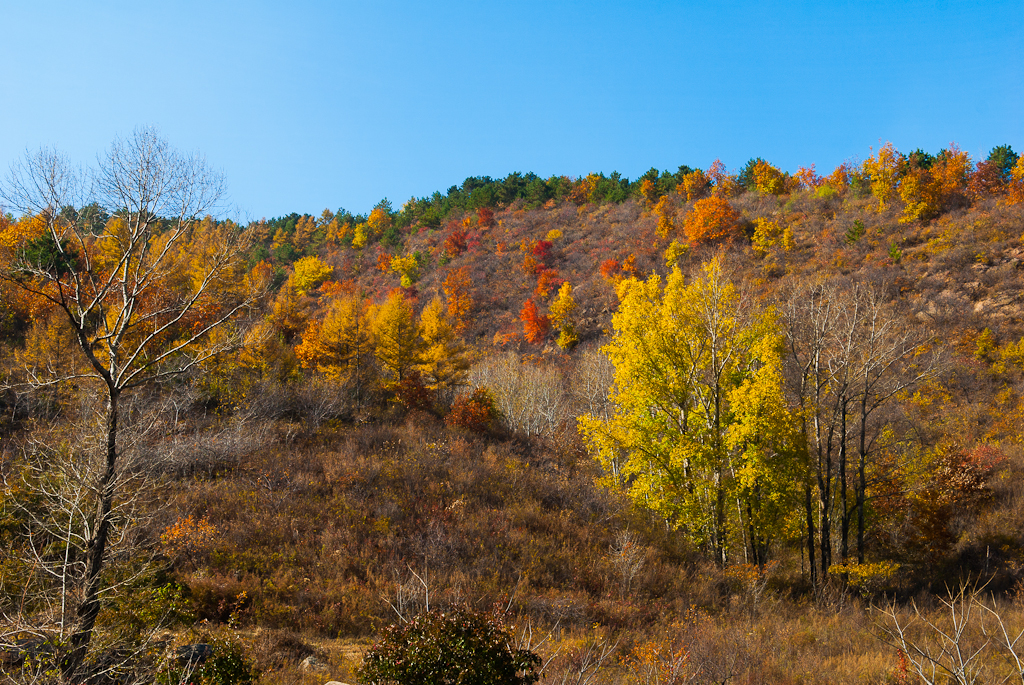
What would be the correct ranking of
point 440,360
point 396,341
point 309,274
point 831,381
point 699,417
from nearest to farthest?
→ point 699,417
point 831,381
point 396,341
point 440,360
point 309,274

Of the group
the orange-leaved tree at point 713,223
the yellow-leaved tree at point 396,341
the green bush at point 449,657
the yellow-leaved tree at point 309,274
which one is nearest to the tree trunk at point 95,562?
the green bush at point 449,657

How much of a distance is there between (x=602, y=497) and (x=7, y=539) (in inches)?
591

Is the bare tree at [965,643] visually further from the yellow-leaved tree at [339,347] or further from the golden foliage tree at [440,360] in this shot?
the yellow-leaved tree at [339,347]

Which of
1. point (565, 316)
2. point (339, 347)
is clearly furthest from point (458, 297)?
point (339, 347)

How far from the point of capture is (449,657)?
607cm

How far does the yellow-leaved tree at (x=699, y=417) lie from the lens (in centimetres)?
1412

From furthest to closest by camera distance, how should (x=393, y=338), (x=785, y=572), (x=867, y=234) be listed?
(x=867, y=234)
(x=393, y=338)
(x=785, y=572)

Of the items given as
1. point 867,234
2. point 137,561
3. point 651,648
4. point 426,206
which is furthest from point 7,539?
point 426,206

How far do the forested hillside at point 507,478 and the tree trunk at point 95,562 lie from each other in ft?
0.19

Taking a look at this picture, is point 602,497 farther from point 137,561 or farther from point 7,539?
point 7,539

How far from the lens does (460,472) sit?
1681cm

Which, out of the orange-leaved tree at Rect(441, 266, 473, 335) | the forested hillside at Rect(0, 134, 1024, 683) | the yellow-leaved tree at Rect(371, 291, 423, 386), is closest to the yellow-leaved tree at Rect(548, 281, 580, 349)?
the orange-leaved tree at Rect(441, 266, 473, 335)

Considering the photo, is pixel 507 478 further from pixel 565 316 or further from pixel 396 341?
pixel 565 316

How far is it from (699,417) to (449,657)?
1057cm
